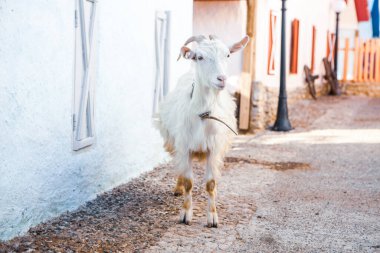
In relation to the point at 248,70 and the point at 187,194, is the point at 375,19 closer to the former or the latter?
the point at 248,70

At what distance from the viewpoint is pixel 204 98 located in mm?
4980

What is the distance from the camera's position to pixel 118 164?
6.40 metres

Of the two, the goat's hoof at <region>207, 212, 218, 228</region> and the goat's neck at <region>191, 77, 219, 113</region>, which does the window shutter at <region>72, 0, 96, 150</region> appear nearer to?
the goat's neck at <region>191, 77, 219, 113</region>

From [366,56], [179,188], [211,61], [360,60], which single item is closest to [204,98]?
[211,61]

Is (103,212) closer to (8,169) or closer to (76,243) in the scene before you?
(76,243)

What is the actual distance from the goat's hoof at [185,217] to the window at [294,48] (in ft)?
36.3

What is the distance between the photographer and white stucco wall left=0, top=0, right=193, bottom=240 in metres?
4.20

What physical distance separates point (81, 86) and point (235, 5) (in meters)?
6.72

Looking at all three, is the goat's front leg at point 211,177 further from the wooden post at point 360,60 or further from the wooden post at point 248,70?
the wooden post at point 360,60

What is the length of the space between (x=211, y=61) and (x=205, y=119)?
1.85 ft

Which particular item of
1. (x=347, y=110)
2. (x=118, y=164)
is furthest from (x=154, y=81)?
(x=347, y=110)

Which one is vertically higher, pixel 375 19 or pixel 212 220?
pixel 375 19

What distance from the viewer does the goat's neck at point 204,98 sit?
4969 mm

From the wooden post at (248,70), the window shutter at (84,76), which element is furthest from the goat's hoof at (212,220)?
the wooden post at (248,70)
